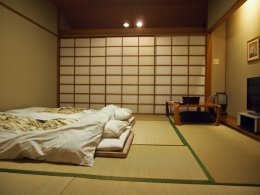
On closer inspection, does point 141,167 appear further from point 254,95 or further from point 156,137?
point 254,95

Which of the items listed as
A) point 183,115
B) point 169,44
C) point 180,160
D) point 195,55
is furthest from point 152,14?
point 180,160

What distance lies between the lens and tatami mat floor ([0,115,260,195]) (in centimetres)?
138

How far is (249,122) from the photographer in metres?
3.37

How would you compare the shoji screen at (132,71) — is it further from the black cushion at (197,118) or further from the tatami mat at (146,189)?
the tatami mat at (146,189)

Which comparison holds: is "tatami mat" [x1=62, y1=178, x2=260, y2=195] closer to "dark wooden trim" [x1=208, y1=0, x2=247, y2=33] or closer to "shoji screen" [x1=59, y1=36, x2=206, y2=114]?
"dark wooden trim" [x1=208, y1=0, x2=247, y2=33]

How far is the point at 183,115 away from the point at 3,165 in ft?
10.8

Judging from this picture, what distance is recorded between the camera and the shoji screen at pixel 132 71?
17.8 ft

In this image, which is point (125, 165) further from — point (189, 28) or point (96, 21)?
point (96, 21)

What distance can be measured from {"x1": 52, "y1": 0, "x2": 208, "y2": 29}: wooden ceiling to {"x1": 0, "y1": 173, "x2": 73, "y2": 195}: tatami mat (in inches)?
184

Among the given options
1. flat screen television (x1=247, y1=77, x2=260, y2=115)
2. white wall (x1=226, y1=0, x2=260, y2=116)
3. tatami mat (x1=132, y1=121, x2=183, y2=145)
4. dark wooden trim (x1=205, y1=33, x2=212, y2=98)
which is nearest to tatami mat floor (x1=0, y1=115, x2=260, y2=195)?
tatami mat (x1=132, y1=121, x2=183, y2=145)

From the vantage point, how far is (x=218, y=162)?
1934mm

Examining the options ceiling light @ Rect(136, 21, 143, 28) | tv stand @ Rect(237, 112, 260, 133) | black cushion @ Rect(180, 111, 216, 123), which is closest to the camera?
tv stand @ Rect(237, 112, 260, 133)

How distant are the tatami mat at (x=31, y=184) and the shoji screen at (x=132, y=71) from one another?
13.4 ft

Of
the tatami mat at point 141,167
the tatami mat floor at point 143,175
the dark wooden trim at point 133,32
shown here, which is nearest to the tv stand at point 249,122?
the tatami mat floor at point 143,175
